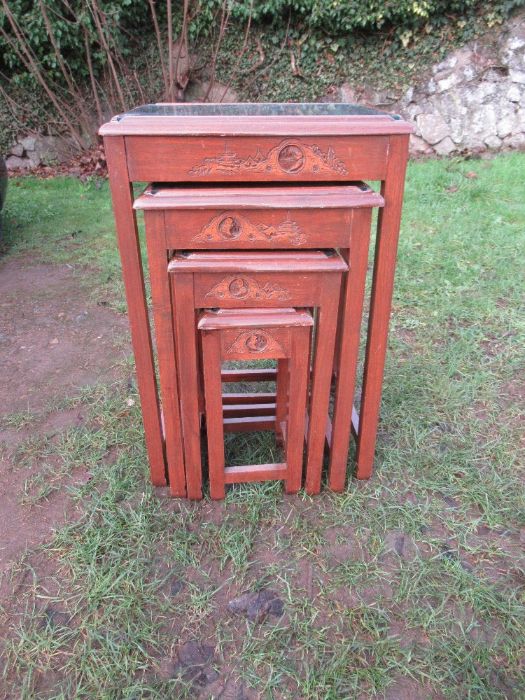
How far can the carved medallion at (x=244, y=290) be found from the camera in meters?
1.51

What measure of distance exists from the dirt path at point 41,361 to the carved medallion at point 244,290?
1.02m

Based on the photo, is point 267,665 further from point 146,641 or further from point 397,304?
point 397,304

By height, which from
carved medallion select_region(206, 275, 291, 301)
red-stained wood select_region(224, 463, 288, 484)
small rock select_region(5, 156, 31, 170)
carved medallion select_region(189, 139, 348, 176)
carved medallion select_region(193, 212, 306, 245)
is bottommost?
red-stained wood select_region(224, 463, 288, 484)

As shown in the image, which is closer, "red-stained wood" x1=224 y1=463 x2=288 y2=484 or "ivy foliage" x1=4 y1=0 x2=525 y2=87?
"red-stained wood" x1=224 y1=463 x2=288 y2=484

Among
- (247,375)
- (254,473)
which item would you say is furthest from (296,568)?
(247,375)

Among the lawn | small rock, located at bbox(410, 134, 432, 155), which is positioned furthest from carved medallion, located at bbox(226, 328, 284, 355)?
small rock, located at bbox(410, 134, 432, 155)

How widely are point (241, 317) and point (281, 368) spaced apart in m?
0.61

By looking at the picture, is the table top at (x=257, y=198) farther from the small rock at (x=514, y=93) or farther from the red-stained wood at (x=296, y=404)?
the small rock at (x=514, y=93)

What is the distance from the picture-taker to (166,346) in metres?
1.64

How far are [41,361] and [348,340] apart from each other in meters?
1.90

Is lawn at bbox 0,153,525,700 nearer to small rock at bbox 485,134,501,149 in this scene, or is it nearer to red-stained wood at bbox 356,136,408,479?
red-stained wood at bbox 356,136,408,479

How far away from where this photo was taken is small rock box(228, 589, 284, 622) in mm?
1547

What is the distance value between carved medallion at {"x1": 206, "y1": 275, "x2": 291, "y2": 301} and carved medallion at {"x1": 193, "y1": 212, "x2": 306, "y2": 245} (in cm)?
12

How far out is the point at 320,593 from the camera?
63.0 inches
